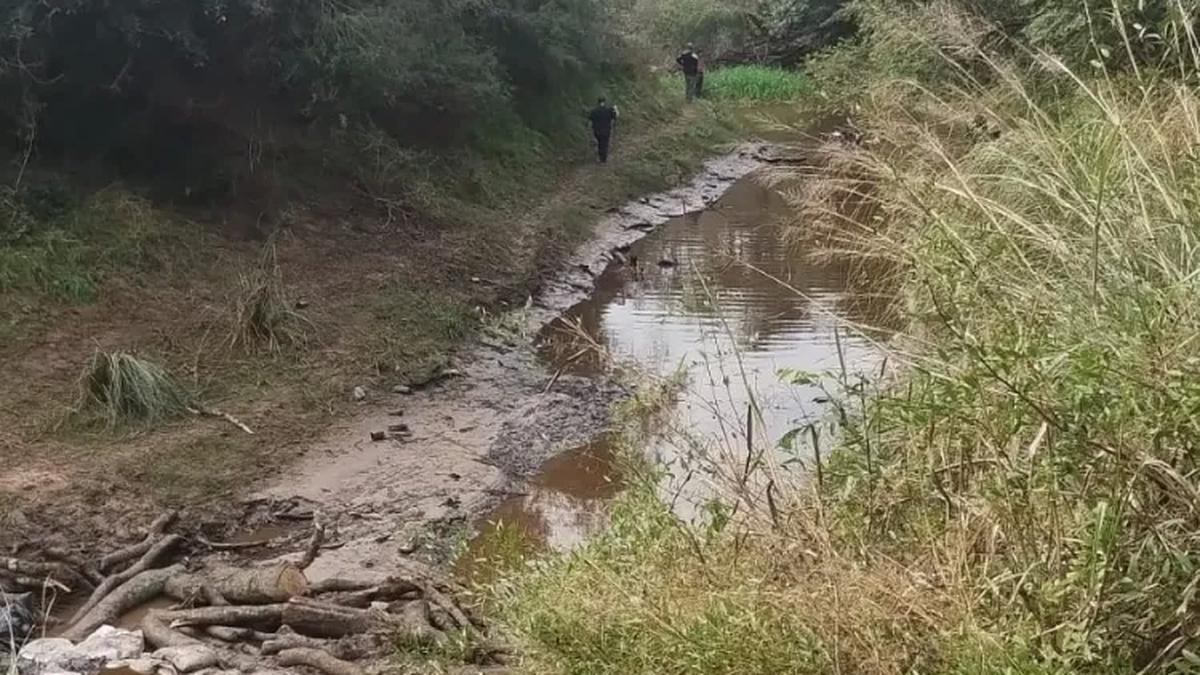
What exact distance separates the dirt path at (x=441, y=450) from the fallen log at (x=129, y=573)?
995 millimetres

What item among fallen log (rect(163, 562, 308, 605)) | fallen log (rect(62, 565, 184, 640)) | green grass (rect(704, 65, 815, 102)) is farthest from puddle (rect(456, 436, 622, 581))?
green grass (rect(704, 65, 815, 102))

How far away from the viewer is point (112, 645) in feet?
21.6

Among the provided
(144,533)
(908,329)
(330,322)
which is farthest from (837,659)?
(330,322)

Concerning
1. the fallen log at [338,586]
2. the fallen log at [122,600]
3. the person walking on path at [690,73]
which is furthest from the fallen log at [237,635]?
the person walking on path at [690,73]

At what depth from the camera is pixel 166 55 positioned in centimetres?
1248

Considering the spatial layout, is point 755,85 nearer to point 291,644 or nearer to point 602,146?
point 602,146

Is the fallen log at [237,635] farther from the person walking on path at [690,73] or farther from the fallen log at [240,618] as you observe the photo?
the person walking on path at [690,73]

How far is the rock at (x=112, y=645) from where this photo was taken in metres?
6.49

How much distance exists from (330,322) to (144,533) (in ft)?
13.5

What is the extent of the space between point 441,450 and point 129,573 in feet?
9.73

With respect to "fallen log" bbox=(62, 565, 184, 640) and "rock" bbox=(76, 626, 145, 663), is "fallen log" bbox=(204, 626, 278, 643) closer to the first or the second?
"rock" bbox=(76, 626, 145, 663)

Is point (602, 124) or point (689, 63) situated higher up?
point (689, 63)

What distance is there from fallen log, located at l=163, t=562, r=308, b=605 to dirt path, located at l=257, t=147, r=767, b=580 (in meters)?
0.49

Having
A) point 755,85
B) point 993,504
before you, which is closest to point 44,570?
point 993,504
